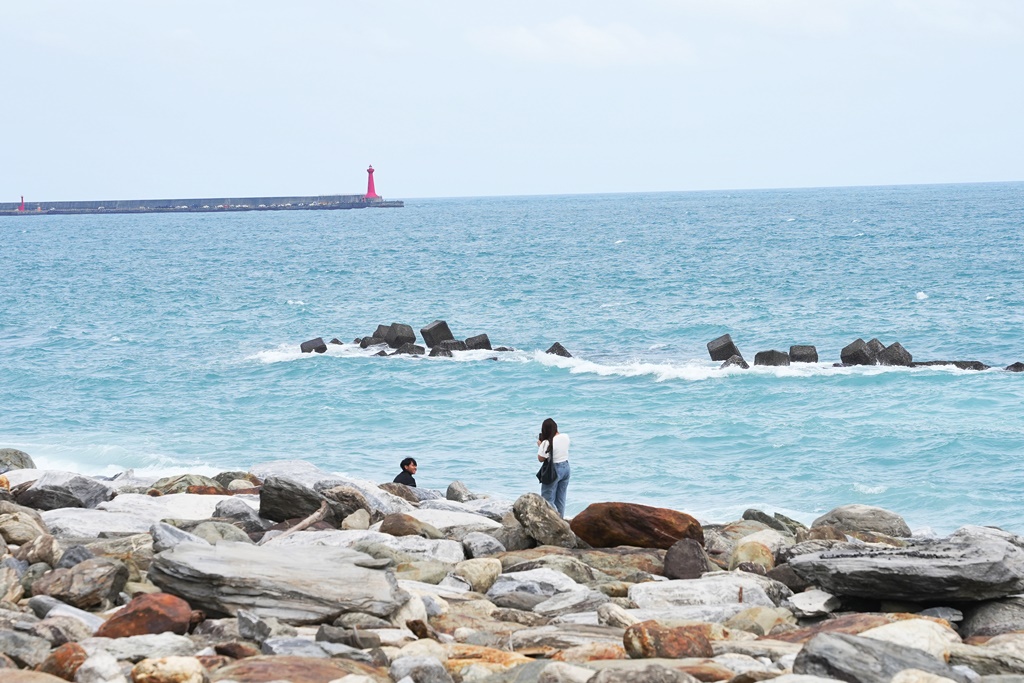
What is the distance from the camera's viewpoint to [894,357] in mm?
28656

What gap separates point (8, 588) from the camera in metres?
7.51

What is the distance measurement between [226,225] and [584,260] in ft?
247

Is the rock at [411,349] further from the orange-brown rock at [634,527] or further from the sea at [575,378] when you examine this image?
the orange-brown rock at [634,527]

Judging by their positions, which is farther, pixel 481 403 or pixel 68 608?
pixel 481 403

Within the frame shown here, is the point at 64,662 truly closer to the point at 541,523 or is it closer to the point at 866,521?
the point at 541,523

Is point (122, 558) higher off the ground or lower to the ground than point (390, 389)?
higher

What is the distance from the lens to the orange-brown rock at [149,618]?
264 inches

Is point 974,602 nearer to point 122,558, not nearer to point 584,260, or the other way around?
point 122,558

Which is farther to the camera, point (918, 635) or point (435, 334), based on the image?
point (435, 334)

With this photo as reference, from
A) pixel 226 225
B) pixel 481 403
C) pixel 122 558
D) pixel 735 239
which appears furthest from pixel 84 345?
pixel 226 225

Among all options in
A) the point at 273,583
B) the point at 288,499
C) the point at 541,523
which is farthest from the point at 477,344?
the point at 273,583

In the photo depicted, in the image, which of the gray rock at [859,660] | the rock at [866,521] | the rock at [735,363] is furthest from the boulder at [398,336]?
the gray rock at [859,660]

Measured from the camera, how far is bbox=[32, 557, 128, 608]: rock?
7531 millimetres

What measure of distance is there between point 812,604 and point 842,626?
91 centimetres
